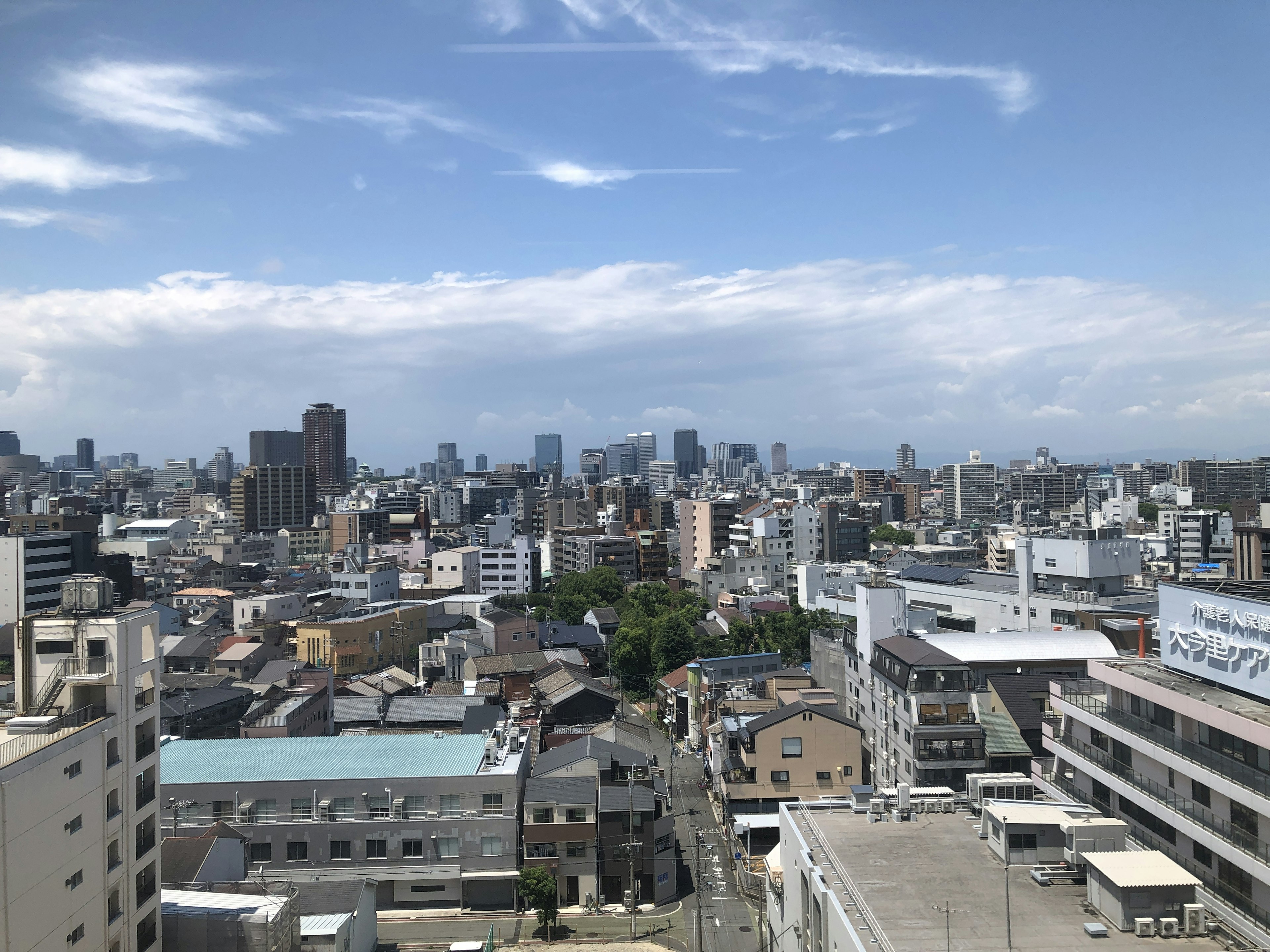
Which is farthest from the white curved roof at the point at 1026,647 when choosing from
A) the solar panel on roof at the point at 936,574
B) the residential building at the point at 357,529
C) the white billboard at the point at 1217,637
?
the residential building at the point at 357,529

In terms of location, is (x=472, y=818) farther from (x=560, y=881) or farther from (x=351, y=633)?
(x=351, y=633)

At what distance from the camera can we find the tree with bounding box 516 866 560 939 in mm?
17500

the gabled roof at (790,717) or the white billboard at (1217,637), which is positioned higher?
the white billboard at (1217,637)

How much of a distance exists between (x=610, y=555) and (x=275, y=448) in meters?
116

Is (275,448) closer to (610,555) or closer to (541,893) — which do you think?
(610,555)

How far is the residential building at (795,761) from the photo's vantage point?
22.1m

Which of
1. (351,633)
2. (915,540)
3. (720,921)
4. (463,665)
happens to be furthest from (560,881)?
(915,540)

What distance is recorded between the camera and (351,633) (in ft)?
132

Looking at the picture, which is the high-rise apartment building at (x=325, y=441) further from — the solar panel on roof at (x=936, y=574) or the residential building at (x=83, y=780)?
the residential building at (x=83, y=780)

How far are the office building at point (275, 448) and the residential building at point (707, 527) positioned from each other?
10929cm

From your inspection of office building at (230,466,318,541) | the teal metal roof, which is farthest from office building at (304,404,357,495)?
the teal metal roof

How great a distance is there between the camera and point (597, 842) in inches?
752

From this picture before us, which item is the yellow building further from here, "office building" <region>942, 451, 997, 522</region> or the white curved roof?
"office building" <region>942, 451, 997, 522</region>

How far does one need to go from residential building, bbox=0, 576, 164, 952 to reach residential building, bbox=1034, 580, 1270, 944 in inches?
515
